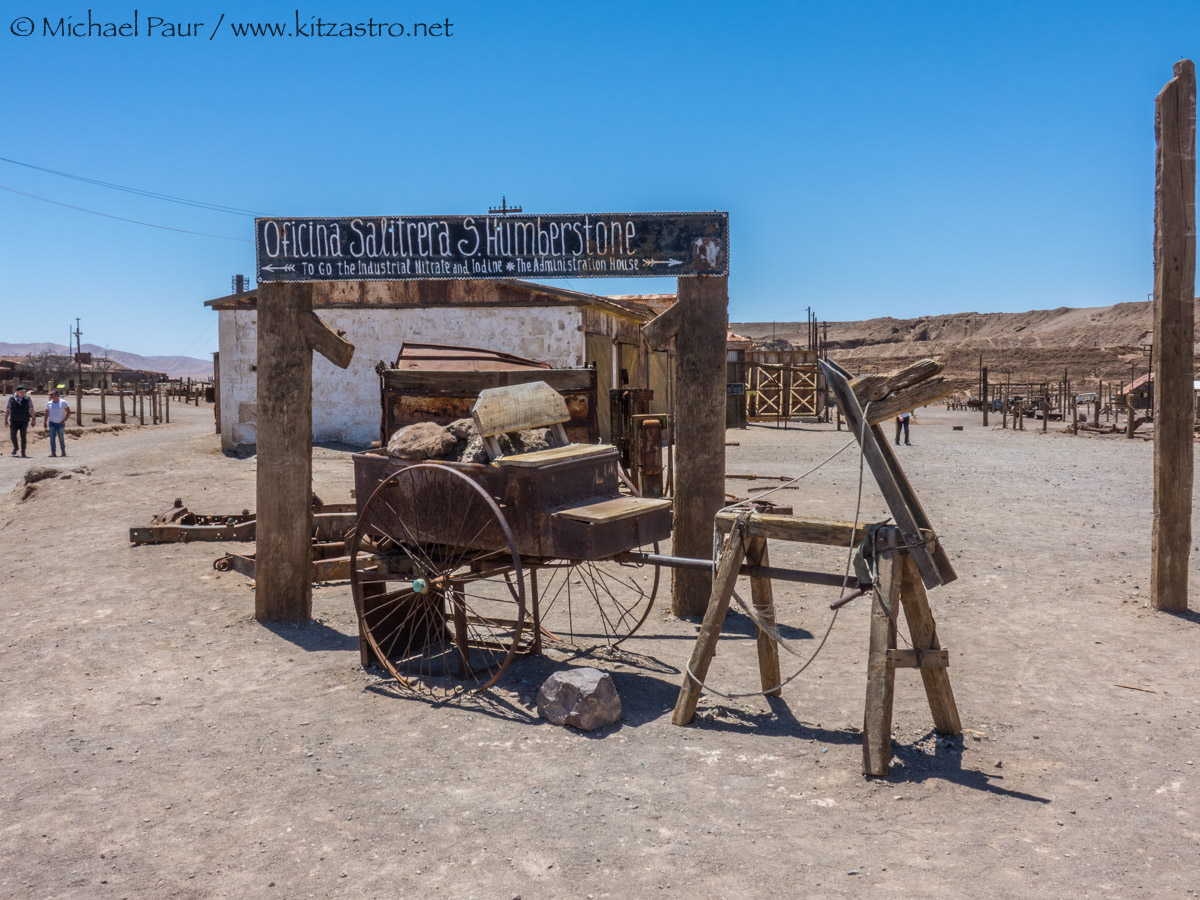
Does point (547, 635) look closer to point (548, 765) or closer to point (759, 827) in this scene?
point (548, 765)

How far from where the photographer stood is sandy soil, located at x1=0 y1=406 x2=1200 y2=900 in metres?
3.45

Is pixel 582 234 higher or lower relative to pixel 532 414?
higher

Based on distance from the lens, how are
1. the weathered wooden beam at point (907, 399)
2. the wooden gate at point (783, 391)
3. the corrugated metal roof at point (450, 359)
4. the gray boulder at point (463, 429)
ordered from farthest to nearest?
the wooden gate at point (783, 391) < the corrugated metal roof at point (450, 359) < the gray boulder at point (463, 429) < the weathered wooden beam at point (907, 399)

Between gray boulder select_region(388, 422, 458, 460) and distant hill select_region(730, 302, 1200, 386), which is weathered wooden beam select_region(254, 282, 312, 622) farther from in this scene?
distant hill select_region(730, 302, 1200, 386)

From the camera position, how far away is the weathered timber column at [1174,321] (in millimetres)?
7191

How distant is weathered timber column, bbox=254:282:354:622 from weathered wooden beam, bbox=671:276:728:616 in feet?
8.50

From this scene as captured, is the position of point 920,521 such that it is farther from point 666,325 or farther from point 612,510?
point 666,325

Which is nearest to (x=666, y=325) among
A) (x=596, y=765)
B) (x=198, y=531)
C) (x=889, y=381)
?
(x=889, y=381)

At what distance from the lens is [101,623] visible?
7.04 meters

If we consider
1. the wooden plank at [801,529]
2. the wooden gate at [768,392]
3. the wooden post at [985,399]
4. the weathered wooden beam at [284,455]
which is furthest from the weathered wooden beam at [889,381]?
the wooden post at [985,399]

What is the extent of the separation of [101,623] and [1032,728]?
255 inches

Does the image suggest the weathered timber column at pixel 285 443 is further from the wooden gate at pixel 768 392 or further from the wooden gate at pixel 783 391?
the wooden gate at pixel 768 392

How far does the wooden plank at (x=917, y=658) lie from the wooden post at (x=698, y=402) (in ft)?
8.71

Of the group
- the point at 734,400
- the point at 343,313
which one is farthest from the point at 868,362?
the point at 343,313
